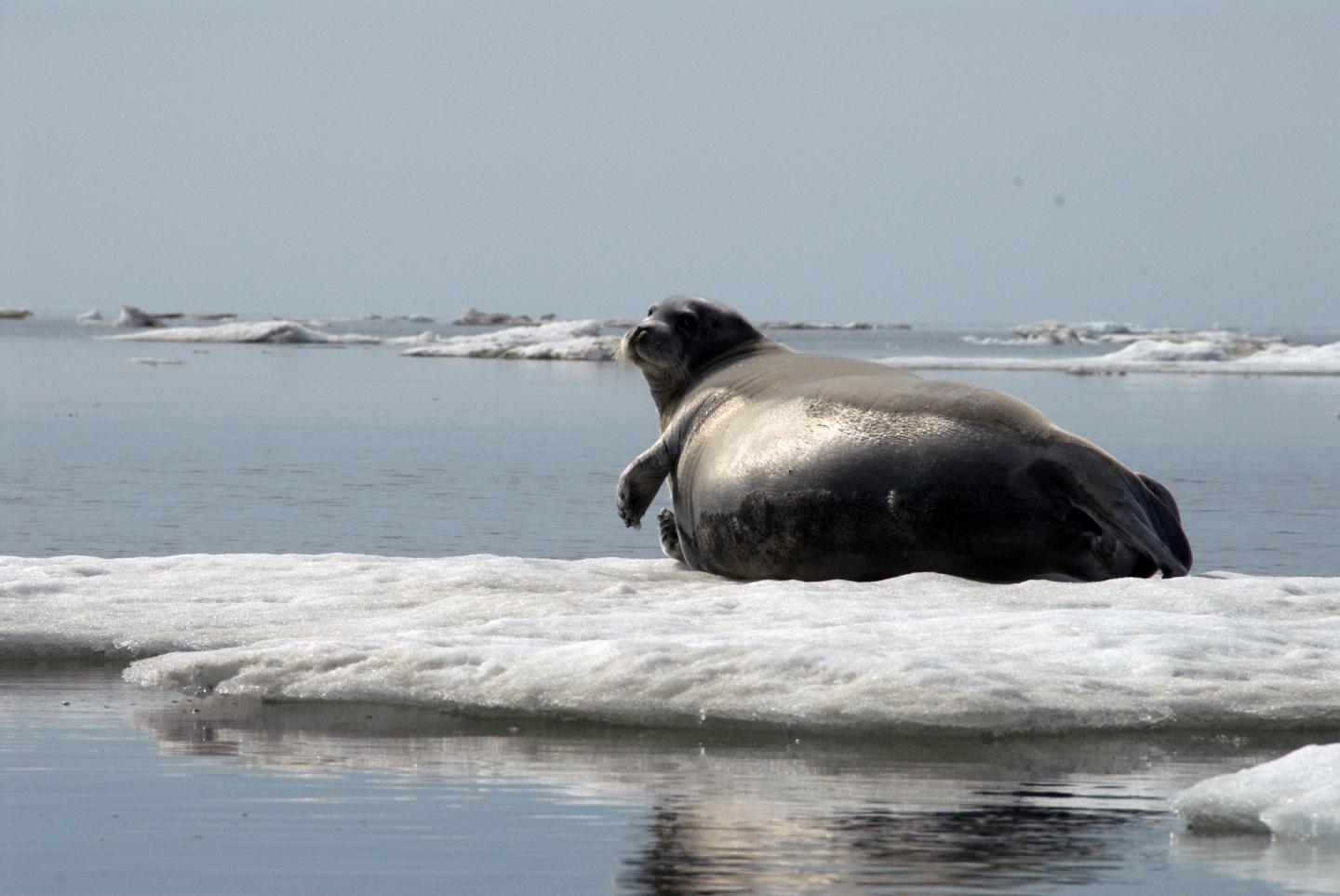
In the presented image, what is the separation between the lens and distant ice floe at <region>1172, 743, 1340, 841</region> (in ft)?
12.3

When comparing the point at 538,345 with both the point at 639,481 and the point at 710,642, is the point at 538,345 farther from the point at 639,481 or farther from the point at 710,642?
the point at 710,642

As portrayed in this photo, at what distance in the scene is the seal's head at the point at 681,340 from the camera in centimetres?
856

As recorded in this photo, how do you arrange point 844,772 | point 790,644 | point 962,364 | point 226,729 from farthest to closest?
point 962,364
point 790,644
point 226,729
point 844,772

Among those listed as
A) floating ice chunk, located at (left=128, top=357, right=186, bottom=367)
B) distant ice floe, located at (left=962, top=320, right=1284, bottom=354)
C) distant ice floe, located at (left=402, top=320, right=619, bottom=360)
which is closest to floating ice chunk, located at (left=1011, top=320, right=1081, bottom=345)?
distant ice floe, located at (left=962, top=320, right=1284, bottom=354)

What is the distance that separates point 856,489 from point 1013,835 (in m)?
3.19

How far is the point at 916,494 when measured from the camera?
266 inches

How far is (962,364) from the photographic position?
39094mm

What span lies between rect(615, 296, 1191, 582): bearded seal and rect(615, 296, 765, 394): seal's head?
1.00 metres

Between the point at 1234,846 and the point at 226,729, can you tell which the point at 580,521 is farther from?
the point at 1234,846

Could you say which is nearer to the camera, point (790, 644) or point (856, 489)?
point (790, 644)

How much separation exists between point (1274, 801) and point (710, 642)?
186 cm

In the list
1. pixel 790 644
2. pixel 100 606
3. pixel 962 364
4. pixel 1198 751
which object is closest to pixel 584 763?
pixel 790 644

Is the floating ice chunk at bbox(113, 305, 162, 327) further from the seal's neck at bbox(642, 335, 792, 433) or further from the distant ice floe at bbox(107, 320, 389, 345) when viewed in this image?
the seal's neck at bbox(642, 335, 792, 433)

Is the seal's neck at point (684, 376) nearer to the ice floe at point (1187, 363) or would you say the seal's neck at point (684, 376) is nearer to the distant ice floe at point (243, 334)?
the ice floe at point (1187, 363)
